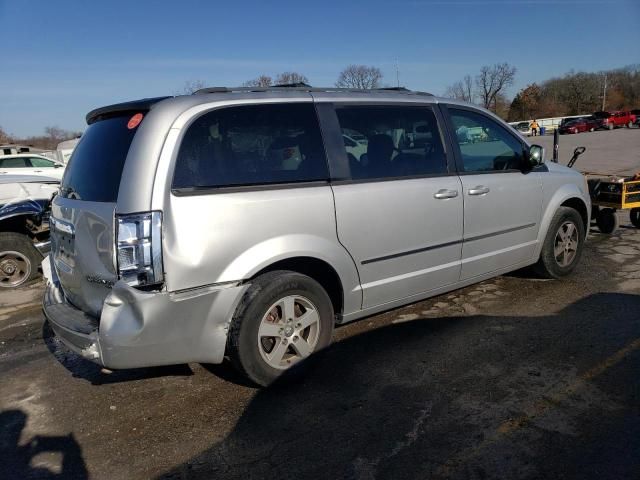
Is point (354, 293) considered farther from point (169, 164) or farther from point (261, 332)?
point (169, 164)

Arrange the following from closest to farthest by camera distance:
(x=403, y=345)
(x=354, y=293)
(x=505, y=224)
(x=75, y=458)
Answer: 1. (x=75, y=458)
2. (x=354, y=293)
3. (x=403, y=345)
4. (x=505, y=224)

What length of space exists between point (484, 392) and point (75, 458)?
2.40 metres

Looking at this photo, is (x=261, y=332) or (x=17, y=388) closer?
(x=261, y=332)

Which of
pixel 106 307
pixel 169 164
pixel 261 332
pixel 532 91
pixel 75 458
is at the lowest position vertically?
pixel 75 458

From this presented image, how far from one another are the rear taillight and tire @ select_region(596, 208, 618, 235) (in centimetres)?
673

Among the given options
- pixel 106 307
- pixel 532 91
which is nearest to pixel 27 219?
pixel 106 307

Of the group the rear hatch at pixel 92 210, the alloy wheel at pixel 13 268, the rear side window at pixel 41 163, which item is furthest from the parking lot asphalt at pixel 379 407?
the rear side window at pixel 41 163

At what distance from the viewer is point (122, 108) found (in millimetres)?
3168

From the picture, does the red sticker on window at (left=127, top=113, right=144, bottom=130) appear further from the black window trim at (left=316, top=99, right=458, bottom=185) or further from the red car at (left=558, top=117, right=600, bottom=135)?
the red car at (left=558, top=117, right=600, bottom=135)

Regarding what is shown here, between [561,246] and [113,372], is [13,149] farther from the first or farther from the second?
[561,246]

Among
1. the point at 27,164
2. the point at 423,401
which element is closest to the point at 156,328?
the point at 423,401

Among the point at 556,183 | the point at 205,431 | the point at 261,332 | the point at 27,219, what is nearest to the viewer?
the point at 205,431

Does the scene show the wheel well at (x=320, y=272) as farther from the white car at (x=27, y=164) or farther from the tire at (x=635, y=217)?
the white car at (x=27, y=164)

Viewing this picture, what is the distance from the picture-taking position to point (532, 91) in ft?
275
